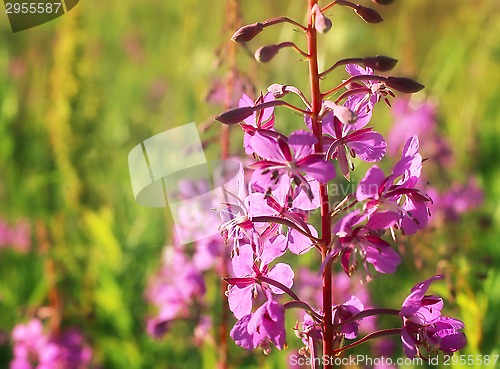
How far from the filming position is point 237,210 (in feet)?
5.48

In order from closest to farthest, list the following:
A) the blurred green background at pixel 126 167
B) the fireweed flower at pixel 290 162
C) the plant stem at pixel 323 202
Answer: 1. the fireweed flower at pixel 290 162
2. the plant stem at pixel 323 202
3. the blurred green background at pixel 126 167

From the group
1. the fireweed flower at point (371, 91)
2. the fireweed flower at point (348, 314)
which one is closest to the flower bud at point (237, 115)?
the fireweed flower at point (371, 91)

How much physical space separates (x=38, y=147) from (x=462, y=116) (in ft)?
11.0

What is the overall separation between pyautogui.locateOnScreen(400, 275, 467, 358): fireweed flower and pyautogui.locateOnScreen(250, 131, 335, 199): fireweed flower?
1.19 feet

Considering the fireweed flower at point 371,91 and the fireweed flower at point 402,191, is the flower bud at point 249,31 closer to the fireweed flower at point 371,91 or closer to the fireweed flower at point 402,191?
the fireweed flower at point 371,91

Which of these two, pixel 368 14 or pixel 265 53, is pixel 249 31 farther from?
pixel 368 14

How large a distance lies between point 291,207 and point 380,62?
38 cm

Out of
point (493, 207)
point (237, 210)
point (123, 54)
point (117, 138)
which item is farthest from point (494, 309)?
point (123, 54)

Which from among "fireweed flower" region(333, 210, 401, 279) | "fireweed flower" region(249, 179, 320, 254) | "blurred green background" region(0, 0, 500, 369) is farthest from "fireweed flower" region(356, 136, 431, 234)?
"blurred green background" region(0, 0, 500, 369)

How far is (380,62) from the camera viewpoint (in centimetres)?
148

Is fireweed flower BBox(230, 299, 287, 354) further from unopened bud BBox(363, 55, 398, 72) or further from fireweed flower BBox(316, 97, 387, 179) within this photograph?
unopened bud BBox(363, 55, 398, 72)

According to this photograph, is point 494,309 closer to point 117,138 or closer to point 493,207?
point 493,207

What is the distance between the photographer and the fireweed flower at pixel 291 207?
1.55 m

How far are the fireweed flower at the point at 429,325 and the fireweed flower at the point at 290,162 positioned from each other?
363 millimetres
